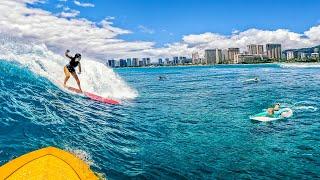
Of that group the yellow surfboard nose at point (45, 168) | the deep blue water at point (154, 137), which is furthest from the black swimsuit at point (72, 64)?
the yellow surfboard nose at point (45, 168)

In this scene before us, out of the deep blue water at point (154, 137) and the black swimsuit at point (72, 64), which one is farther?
the black swimsuit at point (72, 64)

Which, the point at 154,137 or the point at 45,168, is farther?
the point at 154,137

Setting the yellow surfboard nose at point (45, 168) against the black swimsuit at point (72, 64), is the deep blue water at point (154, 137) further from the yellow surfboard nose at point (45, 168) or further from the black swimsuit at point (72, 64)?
the yellow surfboard nose at point (45, 168)

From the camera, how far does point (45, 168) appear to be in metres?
8.88

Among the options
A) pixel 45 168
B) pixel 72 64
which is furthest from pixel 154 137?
pixel 45 168

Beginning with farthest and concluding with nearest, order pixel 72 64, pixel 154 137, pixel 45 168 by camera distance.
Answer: pixel 72 64
pixel 154 137
pixel 45 168

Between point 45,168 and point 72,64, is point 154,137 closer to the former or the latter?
point 72,64

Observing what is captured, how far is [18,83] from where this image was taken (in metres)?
25.0

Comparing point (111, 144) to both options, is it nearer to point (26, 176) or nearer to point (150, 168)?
point (150, 168)

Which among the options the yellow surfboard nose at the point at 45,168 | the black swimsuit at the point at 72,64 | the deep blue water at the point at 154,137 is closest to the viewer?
the yellow surfboard nose at the point at 45,168

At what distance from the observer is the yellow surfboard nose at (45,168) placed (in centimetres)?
857

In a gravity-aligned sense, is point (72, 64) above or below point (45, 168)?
above

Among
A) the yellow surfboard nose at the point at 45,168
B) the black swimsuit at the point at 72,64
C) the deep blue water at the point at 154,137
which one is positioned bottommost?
the deep blue water at the point at 154,137

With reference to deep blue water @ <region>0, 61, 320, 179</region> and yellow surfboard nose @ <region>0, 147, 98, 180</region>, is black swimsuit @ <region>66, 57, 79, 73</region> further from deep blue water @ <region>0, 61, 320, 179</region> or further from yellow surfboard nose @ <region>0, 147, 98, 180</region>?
yellow surfboard nose @ <region>0, 147, 98, 180</region>
